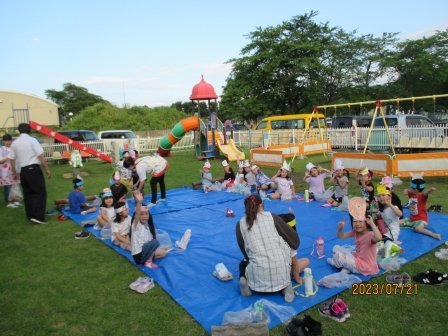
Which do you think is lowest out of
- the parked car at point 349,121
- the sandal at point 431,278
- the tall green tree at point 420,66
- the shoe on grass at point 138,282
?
the shoe on grass at point 138,282

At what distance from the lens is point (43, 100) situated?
45.6 m

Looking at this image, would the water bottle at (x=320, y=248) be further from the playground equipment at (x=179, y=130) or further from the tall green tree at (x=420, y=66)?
the tall green tree at (x=420, y=66)

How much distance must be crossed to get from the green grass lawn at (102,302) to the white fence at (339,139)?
38.2 ft

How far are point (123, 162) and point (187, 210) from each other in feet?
7.51

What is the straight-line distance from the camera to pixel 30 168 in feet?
27.2

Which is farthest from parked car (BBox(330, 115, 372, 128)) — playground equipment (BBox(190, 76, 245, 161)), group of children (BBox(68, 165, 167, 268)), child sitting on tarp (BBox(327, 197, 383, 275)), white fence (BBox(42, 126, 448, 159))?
child sitting on tarp (BBox(327, 197, 383, 275))

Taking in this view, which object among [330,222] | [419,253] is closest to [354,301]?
[419,253]

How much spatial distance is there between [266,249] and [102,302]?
221 centimetres

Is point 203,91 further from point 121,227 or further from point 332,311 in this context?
point 332,311

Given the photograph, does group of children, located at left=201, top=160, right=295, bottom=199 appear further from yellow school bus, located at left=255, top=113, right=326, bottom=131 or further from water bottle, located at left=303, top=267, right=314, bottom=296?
yellow school bus, located at left=255, top=113, right=326, bottom=131

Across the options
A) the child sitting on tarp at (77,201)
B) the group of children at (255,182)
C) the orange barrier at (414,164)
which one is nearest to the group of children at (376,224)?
the group of children at (255,182)

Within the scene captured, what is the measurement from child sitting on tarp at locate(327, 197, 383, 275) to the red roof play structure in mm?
16944

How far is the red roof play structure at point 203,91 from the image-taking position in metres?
21.1

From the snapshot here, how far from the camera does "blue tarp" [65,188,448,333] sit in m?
4.39
